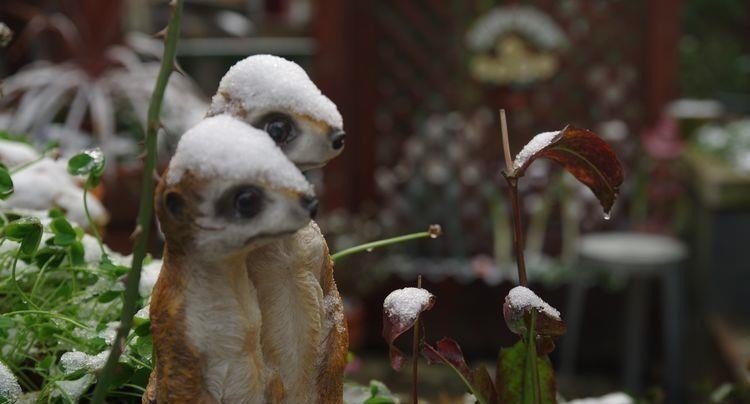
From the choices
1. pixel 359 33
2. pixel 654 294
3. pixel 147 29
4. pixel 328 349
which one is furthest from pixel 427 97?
pixel 328 349

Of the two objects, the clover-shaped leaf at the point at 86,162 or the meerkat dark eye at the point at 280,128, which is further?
the clover-shaped leaf at the point at 86,162

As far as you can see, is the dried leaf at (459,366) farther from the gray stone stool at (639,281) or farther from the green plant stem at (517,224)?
the gray stone stool at (639,281)

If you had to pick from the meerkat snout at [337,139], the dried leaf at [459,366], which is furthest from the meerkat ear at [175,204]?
the dried leaf at [459,366]

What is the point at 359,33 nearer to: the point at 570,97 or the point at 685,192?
the point at 570,97

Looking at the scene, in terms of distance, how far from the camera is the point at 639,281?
3652 millimetres

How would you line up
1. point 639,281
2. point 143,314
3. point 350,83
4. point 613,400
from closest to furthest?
1. point 143,314
2. point 613,400
3. point 639,281
4. point 350,83

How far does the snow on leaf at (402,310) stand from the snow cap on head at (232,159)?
133 mm

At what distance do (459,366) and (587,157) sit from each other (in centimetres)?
17

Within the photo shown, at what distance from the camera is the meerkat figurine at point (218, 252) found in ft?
1.79

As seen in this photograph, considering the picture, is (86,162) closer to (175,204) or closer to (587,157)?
(175,204)

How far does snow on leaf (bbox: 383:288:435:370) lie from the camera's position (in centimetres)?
64

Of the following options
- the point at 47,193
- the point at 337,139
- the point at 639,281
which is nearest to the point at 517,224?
the point at 337,139

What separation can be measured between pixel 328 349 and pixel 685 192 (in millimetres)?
3801

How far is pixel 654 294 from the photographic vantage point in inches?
168
